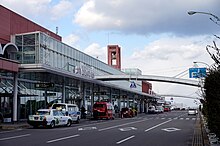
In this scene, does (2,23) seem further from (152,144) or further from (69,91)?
(152,144)

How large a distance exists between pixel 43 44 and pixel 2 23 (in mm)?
4680

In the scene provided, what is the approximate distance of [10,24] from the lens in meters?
41.9

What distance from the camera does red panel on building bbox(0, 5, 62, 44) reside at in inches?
1581

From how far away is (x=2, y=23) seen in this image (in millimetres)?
40312

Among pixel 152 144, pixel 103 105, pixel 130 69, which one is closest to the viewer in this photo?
pixel 152 144

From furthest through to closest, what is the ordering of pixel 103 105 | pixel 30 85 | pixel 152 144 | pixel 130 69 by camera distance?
1. pixel 130 69
2. pixel 103 105
3. pixel 30 85
4. pixel 152 144

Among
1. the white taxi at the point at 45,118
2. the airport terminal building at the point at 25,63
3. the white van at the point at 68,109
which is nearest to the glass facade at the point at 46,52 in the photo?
the airport terminal building at the point at 25,63

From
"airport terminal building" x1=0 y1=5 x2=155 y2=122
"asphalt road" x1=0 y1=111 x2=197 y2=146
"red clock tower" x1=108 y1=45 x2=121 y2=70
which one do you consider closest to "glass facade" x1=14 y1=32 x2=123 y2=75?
"airport terminal building" x1=0 y1=5 x2=155 y2=122

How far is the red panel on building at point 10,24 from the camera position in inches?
1581

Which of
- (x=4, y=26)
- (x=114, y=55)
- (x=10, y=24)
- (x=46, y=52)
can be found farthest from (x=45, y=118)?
(x=114, y=55)

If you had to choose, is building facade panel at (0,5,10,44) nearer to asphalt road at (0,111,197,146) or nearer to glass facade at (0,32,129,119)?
glass facade at (0,32,129,119)

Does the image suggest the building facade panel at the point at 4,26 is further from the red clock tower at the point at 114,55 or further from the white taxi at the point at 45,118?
the red clock tower at the point at 114,55

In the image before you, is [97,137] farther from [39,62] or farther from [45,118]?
[39,62]

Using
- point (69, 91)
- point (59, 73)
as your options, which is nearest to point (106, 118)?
point (69, 91)
